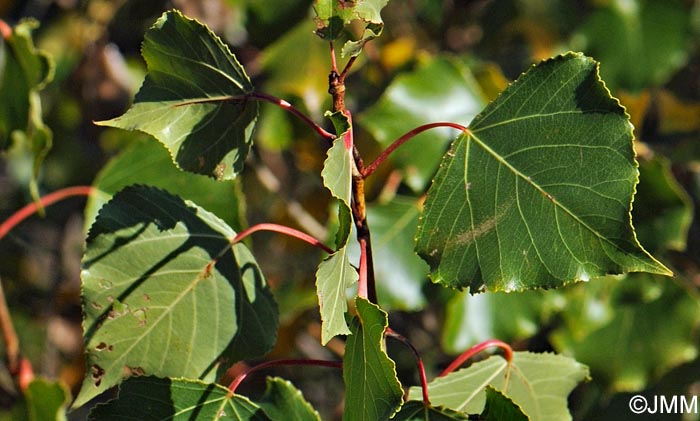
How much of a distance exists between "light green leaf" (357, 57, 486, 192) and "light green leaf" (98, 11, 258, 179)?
51cm

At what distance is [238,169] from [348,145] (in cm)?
12

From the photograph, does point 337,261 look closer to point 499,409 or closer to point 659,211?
point 499,409

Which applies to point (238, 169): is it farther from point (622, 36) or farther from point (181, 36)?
point (622, 36)

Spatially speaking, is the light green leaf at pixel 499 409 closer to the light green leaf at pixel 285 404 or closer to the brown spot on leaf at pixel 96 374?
the light green leaf at pixel 285 404

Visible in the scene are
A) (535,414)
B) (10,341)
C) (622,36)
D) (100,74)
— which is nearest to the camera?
(535,414)

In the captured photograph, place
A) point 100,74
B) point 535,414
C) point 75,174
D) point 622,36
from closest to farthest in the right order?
1. point 535,414
2. point 622,36
3. point 75,174
4. point 100,74

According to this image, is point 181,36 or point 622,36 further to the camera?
point 622,36

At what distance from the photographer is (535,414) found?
792 mm

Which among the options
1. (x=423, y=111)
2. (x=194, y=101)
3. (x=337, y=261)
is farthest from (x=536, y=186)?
(x=423, y=111)

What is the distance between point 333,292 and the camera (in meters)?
0.61

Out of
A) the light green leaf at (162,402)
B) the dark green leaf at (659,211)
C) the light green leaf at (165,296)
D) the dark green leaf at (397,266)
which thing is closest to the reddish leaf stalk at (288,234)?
the light green leaf at (165,296)

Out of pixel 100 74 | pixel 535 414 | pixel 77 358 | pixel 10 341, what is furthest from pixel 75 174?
pixel 535 414

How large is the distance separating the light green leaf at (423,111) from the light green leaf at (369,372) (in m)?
0.59

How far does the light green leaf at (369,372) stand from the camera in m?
0.59
